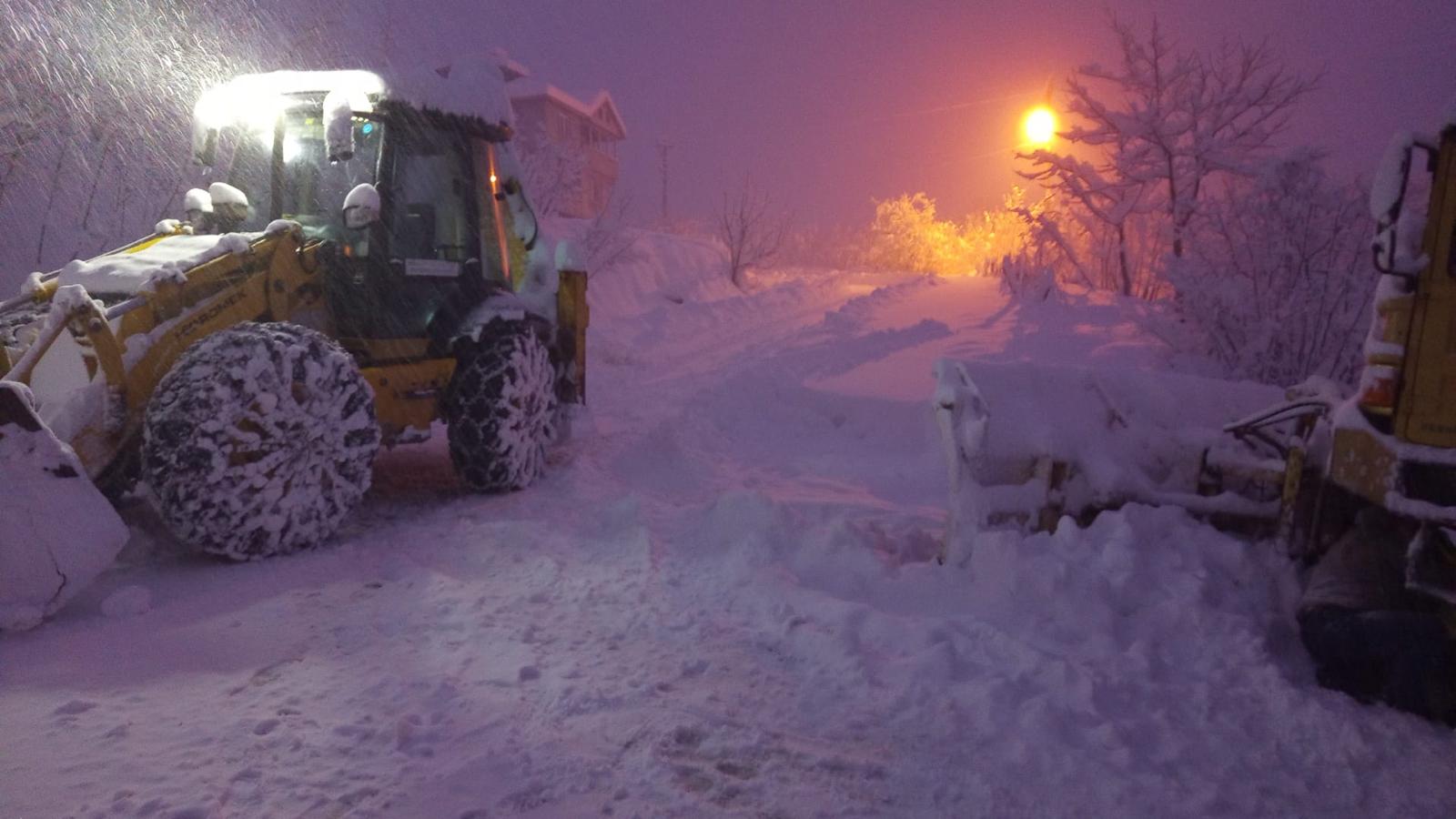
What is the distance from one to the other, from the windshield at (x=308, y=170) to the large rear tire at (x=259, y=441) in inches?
51.4

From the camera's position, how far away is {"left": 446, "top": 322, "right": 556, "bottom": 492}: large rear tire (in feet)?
19.7

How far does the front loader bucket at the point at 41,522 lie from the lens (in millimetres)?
3531

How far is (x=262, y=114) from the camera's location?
577 centimetres

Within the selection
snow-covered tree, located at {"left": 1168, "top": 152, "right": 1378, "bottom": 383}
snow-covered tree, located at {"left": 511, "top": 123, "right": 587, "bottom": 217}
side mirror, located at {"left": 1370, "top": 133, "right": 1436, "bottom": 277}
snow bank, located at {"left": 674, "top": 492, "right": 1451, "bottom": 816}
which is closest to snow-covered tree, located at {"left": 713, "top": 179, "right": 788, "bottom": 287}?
snow-covered tree, located at {"left": 511, "top": 123, "right": 587, "bottom": 217}

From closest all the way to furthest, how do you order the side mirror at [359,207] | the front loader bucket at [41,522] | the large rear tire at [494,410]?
the front loader bucket at [41,522] → the side mirror at [359,207] → the large rear tire at [494,410]

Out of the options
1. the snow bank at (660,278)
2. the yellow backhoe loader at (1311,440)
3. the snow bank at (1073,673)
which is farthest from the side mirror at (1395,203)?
the snow bank at (660,278)

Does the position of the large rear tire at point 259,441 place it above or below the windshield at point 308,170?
below

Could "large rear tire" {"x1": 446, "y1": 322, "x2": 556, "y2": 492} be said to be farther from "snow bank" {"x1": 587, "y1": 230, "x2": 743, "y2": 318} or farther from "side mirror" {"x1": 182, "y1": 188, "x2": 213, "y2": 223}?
"snow bank" {"x1": 587, "y1": 230, "x2": 743, "y2": 318}

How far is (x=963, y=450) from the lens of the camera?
4.77 metres

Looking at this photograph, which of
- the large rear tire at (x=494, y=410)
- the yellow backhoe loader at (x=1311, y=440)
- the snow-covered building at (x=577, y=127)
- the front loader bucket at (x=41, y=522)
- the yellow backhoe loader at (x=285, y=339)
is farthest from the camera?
the snow-covered building at (x=577, y=127)

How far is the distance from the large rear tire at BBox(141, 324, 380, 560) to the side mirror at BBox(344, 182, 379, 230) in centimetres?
75

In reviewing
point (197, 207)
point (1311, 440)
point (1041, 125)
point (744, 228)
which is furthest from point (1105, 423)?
point (744, 228)

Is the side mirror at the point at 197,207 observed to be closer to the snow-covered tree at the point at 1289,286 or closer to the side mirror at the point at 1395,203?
the side mirror at the point at 1395,203

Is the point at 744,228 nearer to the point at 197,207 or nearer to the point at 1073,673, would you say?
the point at 197,207
